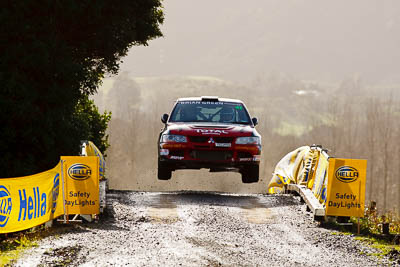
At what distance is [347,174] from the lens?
11836 millimetres

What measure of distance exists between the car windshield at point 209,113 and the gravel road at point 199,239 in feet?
7.24

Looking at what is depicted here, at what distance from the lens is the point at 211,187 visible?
3905 inches

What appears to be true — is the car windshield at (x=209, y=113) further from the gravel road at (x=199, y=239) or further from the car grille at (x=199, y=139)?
the gravel road at (x=199, y=239)

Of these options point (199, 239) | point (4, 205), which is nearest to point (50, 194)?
point (4, 205)

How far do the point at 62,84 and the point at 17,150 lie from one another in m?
2.15

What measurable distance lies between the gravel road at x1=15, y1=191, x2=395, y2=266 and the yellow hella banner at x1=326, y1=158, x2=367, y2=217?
620 mm

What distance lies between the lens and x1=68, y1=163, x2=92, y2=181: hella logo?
1177 centimetres

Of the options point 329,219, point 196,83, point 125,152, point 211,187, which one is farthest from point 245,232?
point 196,83

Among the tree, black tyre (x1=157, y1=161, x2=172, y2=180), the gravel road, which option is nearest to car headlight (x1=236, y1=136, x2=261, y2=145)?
the gravel road

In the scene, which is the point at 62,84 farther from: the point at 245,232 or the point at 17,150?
the point at 245,232

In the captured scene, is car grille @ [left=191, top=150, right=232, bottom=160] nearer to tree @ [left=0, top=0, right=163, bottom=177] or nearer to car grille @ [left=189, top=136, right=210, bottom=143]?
car grille @ [left=189, top=136, right=210, bottom=143]

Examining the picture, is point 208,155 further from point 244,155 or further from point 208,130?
point 244,155

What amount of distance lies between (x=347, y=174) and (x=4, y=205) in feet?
20.9

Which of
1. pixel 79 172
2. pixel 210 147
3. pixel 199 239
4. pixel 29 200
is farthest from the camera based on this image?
pixel 210 147
